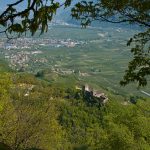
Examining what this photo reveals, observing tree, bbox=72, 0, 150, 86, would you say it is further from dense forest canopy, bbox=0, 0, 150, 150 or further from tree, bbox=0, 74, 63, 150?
tree, bbox=0, 74, 63, 150

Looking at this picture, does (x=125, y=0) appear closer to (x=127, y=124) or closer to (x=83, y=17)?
(x=83, y=17)

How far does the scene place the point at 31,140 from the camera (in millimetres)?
43062

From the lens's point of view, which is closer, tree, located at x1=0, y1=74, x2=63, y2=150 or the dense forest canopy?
the dense forest canopy

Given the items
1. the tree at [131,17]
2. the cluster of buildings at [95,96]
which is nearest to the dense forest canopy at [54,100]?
the tree at [131,17]

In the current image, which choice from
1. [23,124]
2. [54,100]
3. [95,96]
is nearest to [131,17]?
[23,124]

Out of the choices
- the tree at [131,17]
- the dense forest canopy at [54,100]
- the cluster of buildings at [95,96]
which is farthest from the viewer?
the cluster of buildings at [95,96]

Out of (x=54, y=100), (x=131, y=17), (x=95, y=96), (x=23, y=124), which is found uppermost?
(x=131, y=17)

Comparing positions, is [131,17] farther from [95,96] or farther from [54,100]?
[95,96]

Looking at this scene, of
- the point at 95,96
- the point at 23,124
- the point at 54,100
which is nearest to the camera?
the point at 23,124

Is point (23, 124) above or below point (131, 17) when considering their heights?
below

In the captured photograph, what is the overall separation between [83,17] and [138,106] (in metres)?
28.1

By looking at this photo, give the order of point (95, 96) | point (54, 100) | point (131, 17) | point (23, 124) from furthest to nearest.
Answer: point (95, 96), point (54, 100), point (23, 124), point (131, 17)

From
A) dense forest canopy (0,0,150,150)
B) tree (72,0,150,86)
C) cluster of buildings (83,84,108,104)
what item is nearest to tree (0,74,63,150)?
dense forest canopy (0,0,150,150)

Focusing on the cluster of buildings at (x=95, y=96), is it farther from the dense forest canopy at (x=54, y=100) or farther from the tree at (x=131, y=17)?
the tree at (x=131, y=17)
